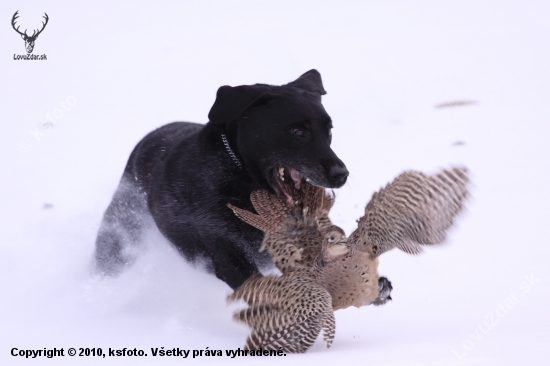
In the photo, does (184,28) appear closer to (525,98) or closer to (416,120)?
(416,120)

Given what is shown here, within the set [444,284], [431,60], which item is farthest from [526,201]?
[431,60]

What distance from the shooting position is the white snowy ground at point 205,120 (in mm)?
3357

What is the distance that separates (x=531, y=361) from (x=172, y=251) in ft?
7.24

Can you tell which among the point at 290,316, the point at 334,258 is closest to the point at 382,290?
the point at 334,258

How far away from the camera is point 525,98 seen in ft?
25.5

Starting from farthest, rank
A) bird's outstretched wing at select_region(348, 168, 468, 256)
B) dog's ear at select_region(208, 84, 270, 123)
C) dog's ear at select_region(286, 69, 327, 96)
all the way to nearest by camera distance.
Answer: dog's ear at select_region(286, 69, 327, 96) → dog's ear at select_region(208, 84, 270, 123) → bird's outstretched wing at select_region(348, 168, 468, 256)

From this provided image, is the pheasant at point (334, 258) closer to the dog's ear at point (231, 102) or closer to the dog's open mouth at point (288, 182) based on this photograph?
the dog's open mouth at point (288, 182)

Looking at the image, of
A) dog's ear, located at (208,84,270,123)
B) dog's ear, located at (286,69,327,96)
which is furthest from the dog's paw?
dog's ear, located at (286,69,327,96)

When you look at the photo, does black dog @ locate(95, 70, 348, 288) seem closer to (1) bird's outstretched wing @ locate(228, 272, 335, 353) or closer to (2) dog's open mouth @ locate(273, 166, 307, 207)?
(2) dog's open mouth @ locate(273, 166, 307, 207)

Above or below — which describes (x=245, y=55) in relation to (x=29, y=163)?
above

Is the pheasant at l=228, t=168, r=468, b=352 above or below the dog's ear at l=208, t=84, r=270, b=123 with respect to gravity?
below

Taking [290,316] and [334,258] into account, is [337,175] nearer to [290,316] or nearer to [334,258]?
[334,258]

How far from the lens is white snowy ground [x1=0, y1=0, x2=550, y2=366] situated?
3.36 m

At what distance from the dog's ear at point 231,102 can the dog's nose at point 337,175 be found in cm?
55
